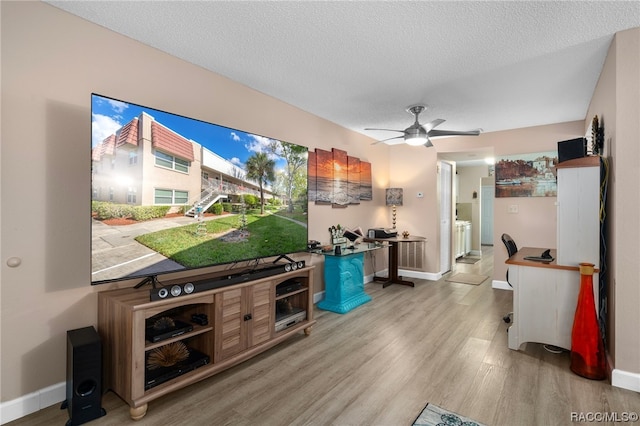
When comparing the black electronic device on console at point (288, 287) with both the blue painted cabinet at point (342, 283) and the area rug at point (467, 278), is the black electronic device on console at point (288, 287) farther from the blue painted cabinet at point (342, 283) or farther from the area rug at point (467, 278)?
the area rug at point (467, 278)

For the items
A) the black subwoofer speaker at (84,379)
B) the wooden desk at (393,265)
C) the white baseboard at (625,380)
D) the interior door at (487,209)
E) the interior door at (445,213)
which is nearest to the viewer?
the black subwoofer speaker at (84,379)

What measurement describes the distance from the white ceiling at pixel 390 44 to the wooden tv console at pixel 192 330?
72.7 inches

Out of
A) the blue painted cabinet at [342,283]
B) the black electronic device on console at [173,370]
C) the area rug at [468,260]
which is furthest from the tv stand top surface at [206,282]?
the area rug at [468,260]

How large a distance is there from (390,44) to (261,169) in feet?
4.91

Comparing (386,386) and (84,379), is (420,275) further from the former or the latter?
(84,379)

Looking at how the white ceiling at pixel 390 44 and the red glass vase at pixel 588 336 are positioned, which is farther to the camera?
the red glass vase at pixel 588 336

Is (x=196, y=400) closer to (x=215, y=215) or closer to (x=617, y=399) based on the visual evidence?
(x=215, y=215)

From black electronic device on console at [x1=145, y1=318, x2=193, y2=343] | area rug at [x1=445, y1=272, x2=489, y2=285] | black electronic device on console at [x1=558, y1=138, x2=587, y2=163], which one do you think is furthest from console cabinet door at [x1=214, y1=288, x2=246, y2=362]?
area rug at [x1=445, y1=272, x2=489, y2=285]

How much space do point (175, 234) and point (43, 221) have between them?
0.76 m

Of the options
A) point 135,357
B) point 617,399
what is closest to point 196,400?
point 135,357

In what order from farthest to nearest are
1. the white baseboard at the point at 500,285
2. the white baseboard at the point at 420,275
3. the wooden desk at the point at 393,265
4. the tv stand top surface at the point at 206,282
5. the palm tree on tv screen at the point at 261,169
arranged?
the white baseboard at the point at 420,275, the wooden desk at the point at 393,265, the white baseboard at the point at 500,285, the palm tree on tv screen at the point at 261,169, the tv stand top surface at the point at 206,282

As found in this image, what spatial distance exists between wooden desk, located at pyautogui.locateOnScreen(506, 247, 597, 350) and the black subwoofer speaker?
3185mm

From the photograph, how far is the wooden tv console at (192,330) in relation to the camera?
6.10 ft

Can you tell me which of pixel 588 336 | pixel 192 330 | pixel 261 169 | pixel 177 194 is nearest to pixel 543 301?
pixel 588 336
